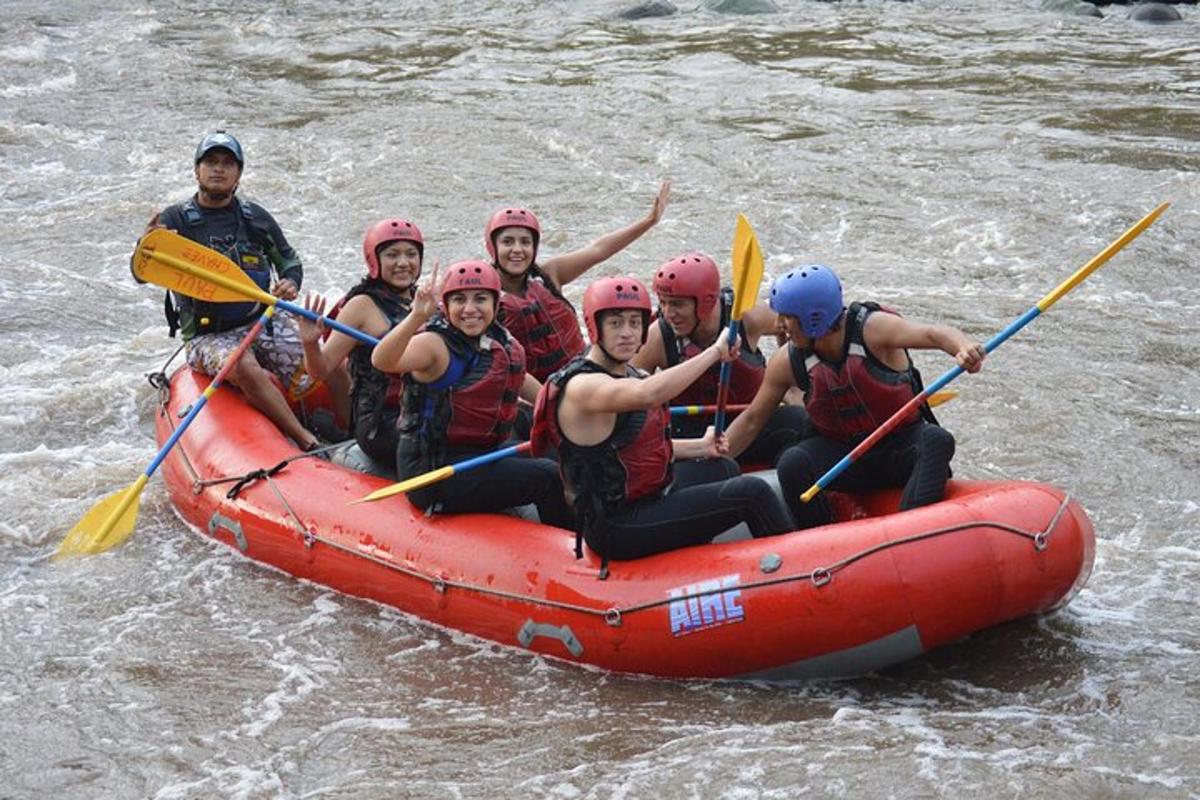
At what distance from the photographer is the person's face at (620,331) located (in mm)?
5125

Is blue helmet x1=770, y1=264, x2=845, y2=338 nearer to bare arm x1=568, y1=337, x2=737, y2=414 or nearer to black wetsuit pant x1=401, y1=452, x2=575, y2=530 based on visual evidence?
bare arm x1=568, y1=337, x2=737, y2=414

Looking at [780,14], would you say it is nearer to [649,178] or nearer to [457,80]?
[457,80]

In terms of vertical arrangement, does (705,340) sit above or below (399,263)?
below

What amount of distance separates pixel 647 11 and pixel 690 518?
48.4ft

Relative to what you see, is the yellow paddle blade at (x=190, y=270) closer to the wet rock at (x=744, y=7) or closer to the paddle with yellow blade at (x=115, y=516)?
the paddle with yellow blade at (x=115, y=516)

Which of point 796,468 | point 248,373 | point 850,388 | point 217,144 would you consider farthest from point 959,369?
point 217,144

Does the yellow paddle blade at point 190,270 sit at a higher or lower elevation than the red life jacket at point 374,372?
higher

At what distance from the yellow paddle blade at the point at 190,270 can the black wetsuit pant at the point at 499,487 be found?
1.37m

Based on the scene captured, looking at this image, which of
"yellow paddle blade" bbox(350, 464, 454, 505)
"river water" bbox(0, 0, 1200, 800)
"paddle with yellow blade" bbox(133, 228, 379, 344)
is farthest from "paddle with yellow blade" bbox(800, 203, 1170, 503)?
"paddle with yellow blade" bbox(133, 228, 379, 344)

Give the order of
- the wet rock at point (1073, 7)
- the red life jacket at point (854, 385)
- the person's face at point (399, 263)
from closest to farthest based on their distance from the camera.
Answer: the red life jacket at point (854, 385) → the person's face at point (399, 263) → the wet rock at point (1073, 7)

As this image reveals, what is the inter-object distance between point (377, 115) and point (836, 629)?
10.2 meters

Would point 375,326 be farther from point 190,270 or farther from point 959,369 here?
point 959,369

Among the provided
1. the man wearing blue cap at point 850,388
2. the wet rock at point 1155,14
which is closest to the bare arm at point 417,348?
the man wearing blue cap at point 850,388

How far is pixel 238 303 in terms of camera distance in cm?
734
